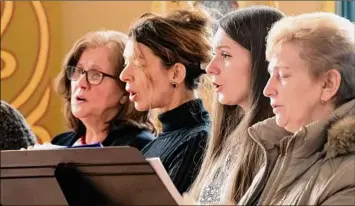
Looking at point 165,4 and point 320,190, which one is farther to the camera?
point 165,4

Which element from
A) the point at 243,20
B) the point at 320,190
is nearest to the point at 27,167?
the point at 320,190

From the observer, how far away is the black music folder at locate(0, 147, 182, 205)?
1.81 m

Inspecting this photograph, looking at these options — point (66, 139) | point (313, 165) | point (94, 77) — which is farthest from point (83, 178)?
point (66, 139)

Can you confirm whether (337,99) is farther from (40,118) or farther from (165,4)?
(40,118)

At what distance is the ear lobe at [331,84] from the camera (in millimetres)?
2001

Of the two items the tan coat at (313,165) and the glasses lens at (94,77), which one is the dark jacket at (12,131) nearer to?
the glasses lens at (94,77)

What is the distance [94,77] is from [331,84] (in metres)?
1.43

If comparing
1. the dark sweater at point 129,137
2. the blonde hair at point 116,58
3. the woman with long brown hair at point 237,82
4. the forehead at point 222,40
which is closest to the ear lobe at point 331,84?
the woman with long brown hair at point 237,82

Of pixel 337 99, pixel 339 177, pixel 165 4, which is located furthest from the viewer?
pixel 165 4

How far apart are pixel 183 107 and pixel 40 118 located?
1678mm

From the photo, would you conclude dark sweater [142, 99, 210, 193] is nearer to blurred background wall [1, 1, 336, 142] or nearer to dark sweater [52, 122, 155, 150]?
dark sweater [52, 122, 155, 150]

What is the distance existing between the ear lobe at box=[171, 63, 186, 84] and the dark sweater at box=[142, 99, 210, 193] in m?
0.08

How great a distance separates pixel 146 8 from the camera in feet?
14.1

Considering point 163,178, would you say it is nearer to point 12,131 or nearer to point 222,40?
point 222,40
